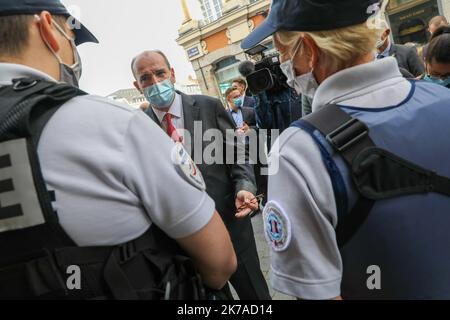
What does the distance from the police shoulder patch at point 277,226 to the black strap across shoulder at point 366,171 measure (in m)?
→ 0.15

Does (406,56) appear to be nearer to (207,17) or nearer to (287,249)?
(287,249)

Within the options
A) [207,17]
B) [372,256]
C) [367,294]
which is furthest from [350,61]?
[207,17]

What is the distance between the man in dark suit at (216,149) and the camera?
1917 mm

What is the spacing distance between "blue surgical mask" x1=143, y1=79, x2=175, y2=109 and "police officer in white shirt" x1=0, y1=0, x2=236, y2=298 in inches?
45.8

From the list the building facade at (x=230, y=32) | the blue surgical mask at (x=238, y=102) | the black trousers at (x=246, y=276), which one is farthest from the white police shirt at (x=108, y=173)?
the building facade at (x=230, y=32)

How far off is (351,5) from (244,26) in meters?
13.7

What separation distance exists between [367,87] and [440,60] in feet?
6.04

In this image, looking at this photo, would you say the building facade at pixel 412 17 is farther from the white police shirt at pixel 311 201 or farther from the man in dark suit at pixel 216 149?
the white police shirt at pixel 311 201

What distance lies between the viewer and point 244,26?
13227 mm

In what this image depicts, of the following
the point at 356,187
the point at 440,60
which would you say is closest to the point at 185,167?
the point at 356,187

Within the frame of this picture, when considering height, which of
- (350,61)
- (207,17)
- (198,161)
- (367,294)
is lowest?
(367,294)

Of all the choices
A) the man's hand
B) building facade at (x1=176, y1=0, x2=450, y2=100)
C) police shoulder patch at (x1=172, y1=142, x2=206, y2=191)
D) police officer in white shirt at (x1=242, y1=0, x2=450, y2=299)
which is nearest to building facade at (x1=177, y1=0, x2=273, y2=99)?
building facade at (x1=176, y1=0, x2=450, y2=100)

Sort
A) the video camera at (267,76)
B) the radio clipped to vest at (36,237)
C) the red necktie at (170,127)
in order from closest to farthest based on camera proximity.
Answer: the radio clipped to vest at (36,237)
the red necktie at (170,127)
the video camera at (267,76)

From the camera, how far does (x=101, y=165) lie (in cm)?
74
